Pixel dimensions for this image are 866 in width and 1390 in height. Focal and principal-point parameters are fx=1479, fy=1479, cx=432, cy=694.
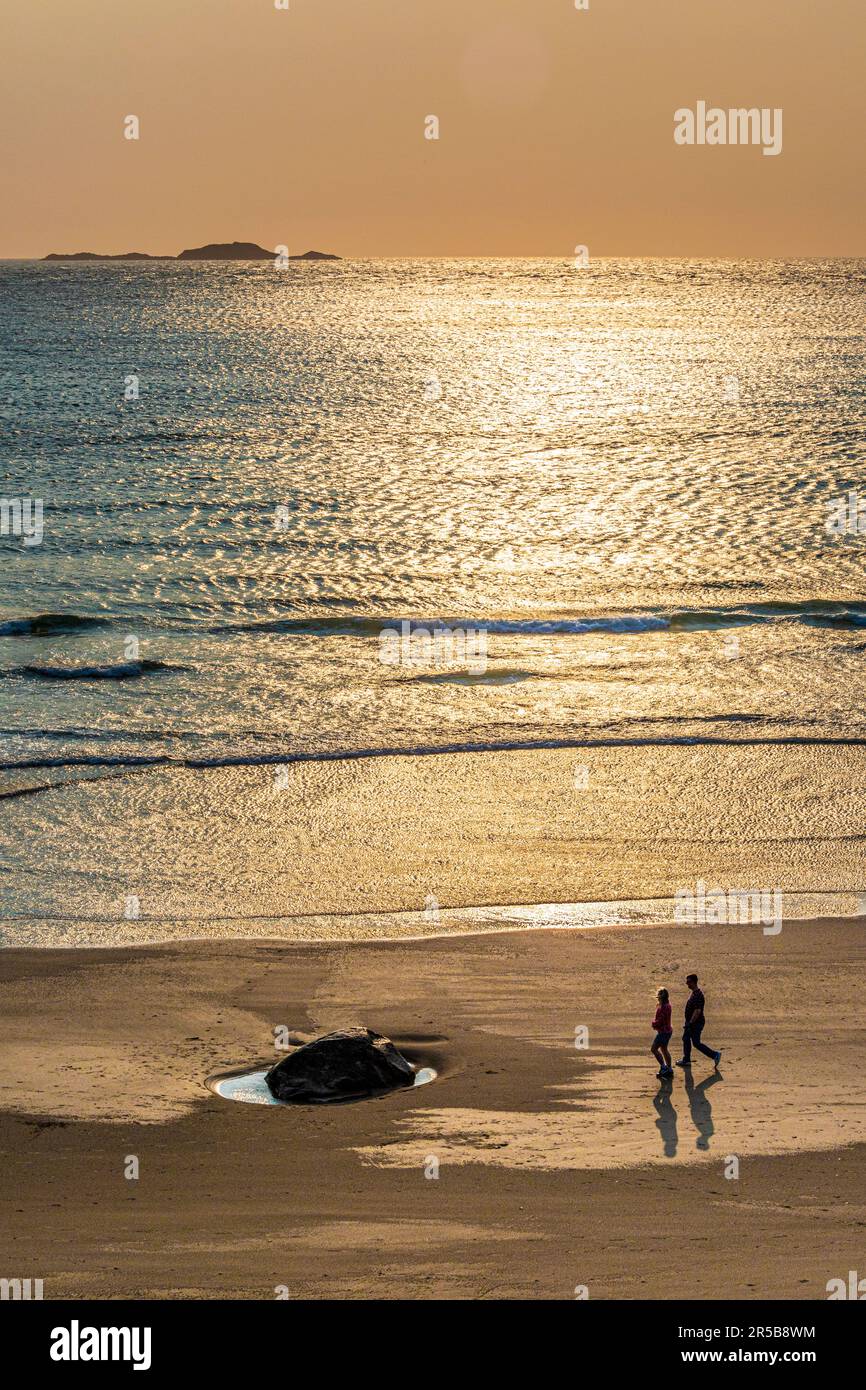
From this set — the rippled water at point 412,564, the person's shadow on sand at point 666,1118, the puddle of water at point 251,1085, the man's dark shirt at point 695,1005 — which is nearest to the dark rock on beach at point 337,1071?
the puddle of water at point 251,1085

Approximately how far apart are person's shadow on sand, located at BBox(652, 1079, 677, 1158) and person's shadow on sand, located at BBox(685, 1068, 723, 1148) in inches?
7.5

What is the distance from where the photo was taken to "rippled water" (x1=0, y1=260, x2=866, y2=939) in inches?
1233

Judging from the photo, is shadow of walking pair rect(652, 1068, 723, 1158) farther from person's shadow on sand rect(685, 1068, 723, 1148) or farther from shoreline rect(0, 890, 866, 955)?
shoreline rect(0, 890, 866, 955)

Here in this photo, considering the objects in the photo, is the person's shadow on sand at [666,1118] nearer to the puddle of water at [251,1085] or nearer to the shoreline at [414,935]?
the puddle of water at [251,1085]

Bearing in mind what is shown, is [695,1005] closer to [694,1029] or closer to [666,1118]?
[694,1029]

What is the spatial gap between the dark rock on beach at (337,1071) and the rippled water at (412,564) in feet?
20.9

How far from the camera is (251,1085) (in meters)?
15.1

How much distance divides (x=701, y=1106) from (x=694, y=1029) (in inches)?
46.6

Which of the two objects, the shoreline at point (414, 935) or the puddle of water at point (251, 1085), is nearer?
the puddle of water at point (251, 1085)

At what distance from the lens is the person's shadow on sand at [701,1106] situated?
1371cm

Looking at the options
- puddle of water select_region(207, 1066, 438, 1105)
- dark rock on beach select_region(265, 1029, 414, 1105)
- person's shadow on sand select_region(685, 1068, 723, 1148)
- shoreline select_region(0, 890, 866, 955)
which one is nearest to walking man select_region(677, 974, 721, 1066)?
person's shadow on sand select_region(685, 1068, 723, 1148)

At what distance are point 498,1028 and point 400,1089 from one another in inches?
81.9

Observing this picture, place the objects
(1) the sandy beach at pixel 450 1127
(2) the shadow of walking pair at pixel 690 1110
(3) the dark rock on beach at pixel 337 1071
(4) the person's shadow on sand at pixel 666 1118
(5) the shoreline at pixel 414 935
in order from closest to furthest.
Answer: (1) the sandy beach at pixel 450 1127 → (4) the person's shadow on sand at pixel 666 1118 → (2) the shadow of walking pair at pixel 690 1110 → (3) the dark rock on beach at pixel 337 1071 → (5) the shoreline at pixel 414 935

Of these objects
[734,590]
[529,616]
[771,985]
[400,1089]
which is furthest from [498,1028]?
[734,590]
